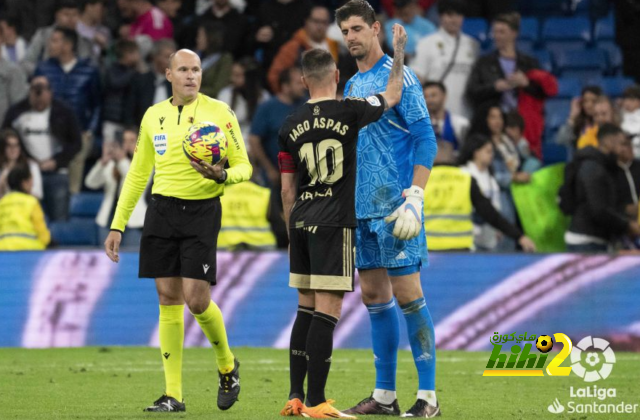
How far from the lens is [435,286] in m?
13.4

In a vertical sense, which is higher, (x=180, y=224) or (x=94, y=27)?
(x=94, y=27)

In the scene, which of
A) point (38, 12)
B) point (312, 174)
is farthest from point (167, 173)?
point (38, 12)

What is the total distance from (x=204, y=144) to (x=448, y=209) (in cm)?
574

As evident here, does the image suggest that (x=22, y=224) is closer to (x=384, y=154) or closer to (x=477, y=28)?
(x=384, y=154)

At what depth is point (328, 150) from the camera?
7.67 meters

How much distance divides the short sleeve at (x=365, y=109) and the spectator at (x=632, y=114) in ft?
27.5

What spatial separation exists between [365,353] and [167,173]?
4925 mm

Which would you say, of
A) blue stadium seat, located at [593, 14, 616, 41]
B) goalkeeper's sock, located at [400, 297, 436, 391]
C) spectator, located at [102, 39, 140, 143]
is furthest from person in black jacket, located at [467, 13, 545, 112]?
goalkeeper's sock, located at [400, 297, 436, 391]

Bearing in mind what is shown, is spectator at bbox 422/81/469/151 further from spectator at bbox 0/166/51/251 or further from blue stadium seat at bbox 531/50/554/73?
spectator at bbox 0/166/51/251

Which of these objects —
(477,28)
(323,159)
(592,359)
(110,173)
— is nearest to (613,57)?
(477,28)

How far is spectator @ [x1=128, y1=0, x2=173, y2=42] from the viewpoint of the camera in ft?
58.1

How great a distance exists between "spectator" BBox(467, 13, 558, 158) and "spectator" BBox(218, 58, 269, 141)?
8.61 feet

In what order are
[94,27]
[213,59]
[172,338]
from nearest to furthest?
1. [172,338]
2. [213,59]
3. [94,27]

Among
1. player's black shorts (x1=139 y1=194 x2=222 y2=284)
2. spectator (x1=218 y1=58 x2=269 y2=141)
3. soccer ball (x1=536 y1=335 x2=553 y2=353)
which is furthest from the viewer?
spectator (x1=218 y1=58 x2=269 y2=141)
